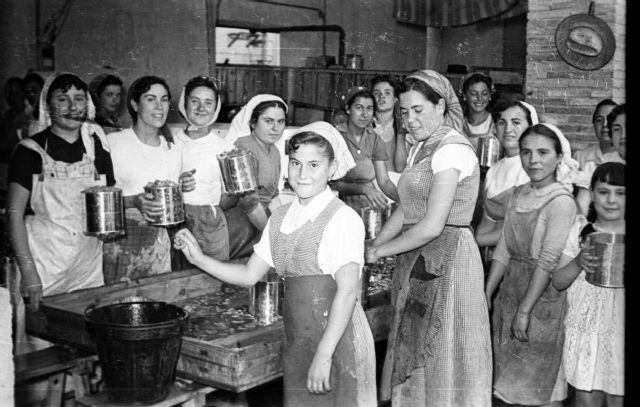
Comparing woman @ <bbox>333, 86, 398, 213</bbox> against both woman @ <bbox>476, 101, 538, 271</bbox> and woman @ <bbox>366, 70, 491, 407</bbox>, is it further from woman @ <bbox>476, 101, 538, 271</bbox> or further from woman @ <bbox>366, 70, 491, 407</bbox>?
woman @ <bbox>366, 70, 491, 407</bbox>

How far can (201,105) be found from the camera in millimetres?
4102

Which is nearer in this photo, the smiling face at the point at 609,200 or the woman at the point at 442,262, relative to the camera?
the woman at the point at 442,262

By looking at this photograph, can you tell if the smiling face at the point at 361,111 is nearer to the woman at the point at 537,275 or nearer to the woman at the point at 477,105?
the woman at the point at 477,105

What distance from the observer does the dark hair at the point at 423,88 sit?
2.79m

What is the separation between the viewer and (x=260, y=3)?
9.49m

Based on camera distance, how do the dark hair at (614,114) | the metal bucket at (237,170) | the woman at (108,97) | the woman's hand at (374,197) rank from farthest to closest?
the woman's hand at (374,197), the woman at (108,97), the metal bucket at (237,170), the dark hair at (614,114)

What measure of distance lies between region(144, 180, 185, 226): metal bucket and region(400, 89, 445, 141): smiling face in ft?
3.63

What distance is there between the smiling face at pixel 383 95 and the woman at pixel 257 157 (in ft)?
3.91

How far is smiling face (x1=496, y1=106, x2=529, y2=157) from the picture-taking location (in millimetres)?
3943

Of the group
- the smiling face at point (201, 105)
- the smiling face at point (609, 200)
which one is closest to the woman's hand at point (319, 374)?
the smiling face at point (609, 200)

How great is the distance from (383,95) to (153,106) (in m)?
2.06

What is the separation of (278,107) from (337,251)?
2.02m

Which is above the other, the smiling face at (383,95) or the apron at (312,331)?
the smiling face at (383,95)

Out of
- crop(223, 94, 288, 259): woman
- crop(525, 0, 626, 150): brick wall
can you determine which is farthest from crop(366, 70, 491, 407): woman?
crop(525, 0, 626, 150): brick wall
